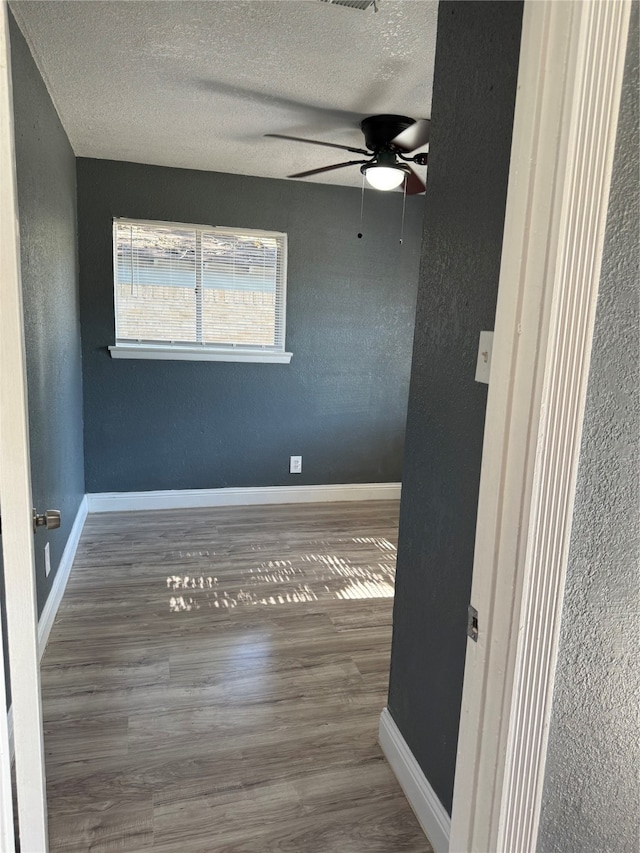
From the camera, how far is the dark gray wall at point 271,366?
3912 millimetres

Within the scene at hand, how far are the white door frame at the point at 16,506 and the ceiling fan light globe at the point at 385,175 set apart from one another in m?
2.12

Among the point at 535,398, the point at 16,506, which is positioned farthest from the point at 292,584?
the point at 535,398

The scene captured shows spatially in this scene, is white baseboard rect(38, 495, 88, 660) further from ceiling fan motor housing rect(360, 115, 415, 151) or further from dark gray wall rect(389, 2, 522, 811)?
ceiling fan motor housing rect(360, 115, 415, 151)

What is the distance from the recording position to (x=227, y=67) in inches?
92.7

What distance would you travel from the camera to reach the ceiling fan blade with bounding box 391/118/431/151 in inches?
96.0

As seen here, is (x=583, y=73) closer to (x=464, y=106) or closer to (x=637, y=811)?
(x=464, y=106)

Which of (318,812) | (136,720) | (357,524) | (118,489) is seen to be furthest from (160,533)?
(318,812)

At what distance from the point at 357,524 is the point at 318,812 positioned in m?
2.50

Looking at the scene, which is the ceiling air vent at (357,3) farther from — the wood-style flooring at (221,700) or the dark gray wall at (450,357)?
the wood-style flooring at (221,700)

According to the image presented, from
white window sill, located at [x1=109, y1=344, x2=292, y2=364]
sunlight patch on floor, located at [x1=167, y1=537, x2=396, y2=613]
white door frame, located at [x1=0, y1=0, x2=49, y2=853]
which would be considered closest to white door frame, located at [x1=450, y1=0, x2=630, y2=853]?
white door frame, located at [x1=0, y1=0, x2=49, y2=853]

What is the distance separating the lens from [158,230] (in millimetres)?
3938

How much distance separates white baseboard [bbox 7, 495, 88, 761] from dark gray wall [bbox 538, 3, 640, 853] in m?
1.69

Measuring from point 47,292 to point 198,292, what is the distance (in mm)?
1463

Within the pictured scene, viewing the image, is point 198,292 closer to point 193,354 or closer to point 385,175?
point 193,354
